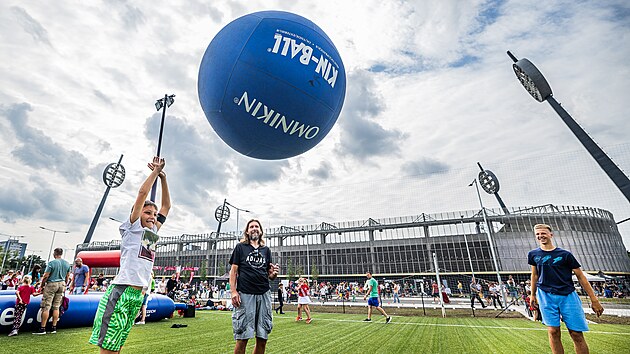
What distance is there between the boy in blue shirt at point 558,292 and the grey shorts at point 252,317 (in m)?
3.24

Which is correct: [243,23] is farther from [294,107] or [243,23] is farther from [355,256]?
[355,256]

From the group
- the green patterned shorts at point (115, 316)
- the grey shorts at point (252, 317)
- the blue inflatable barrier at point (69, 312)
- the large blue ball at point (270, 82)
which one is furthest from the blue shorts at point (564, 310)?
the blue inflatable barrier at point (69, 312)

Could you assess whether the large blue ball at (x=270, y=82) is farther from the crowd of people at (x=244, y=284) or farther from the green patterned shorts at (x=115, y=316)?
the green patterned shorts at (x=115, y=316)

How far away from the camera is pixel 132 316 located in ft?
9.06

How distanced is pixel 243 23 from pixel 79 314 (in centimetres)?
818

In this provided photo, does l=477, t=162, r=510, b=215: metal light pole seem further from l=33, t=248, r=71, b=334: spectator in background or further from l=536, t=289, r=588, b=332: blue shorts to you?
l=33, t=248, r=71, b=334: spectator in background

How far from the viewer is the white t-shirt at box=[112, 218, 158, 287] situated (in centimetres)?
276

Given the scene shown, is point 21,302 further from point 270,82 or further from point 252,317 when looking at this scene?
point 270,82

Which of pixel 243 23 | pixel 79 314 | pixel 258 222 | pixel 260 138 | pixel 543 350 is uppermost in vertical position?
pixel 243 23

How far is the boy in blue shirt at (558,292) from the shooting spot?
11.4 ft

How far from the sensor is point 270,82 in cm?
317

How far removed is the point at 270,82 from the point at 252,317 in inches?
100

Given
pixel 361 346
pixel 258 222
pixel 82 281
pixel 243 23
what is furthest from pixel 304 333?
pixel 82 281

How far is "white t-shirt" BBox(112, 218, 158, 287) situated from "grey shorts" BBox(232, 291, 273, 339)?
1.01 m
